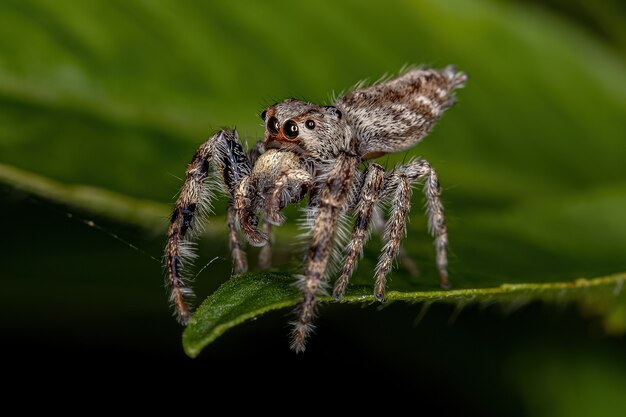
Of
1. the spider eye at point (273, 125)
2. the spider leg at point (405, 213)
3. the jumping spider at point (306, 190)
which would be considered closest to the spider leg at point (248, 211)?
the jumping spider at point (306, 190)

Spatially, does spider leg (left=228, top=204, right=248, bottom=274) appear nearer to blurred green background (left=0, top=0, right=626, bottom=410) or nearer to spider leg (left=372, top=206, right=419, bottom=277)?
blurred green background (left=0, top=0, right=626, bottom=410)

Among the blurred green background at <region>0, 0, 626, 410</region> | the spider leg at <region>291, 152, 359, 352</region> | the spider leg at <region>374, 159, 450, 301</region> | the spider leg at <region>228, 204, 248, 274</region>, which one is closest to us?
the spider leg at <region>291, 152, 359, 352</region>

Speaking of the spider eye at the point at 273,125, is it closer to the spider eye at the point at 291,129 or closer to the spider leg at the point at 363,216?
the spider eye at the point at 291,129

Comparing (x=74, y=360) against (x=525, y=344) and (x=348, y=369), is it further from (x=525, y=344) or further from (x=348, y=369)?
(x=525, y=344)

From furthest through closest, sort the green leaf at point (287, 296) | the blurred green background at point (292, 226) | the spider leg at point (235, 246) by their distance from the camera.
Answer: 1. the blurred green background at point (292, 226)
2. the spider leg at point (235, 246)
3. the green leaf at point (287, 296)

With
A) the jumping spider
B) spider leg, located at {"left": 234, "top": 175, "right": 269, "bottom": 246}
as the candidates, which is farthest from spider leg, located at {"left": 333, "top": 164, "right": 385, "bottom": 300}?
spider leg, located at {"left": 234, "top": 175, "right": 269, "bottom": 246}

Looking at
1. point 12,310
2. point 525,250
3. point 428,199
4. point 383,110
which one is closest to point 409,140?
point 383,110

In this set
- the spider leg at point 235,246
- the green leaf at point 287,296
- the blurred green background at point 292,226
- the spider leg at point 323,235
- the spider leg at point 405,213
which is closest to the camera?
the green leaf at point 287,296
